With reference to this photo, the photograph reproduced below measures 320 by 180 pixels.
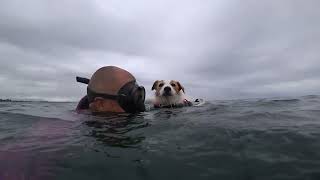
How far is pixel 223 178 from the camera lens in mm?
3533

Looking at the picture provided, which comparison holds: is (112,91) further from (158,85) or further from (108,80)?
(158,85)

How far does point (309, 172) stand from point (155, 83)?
9238 millimetres

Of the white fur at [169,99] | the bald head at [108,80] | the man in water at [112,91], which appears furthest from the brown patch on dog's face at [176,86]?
the bald head at [108,80]

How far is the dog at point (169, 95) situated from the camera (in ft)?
37.8

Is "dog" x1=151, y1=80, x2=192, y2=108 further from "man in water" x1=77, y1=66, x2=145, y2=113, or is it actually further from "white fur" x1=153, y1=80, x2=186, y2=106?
"man in water" x1=77, y1=66, x2=145, y2=113

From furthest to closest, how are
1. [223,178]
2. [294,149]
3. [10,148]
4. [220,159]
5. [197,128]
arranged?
[197,128] → [10,148] → [294,149] → [220,159] → [223,178]

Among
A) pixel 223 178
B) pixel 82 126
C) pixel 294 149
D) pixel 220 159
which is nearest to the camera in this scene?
pixel 223 178

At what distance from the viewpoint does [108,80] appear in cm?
631

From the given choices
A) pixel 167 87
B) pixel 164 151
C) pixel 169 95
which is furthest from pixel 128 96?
pixel 169 95

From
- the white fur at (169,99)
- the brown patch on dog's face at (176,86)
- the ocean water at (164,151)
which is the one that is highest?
the brown patch on dog's face at (176,86)

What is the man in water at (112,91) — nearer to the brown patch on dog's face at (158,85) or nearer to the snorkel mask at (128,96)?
the snorkel mask at (128,96)

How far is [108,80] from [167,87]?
5.49 meters


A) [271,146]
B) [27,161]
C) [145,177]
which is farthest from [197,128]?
[27,161]

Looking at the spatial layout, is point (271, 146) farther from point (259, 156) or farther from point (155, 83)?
point (155, 83)
